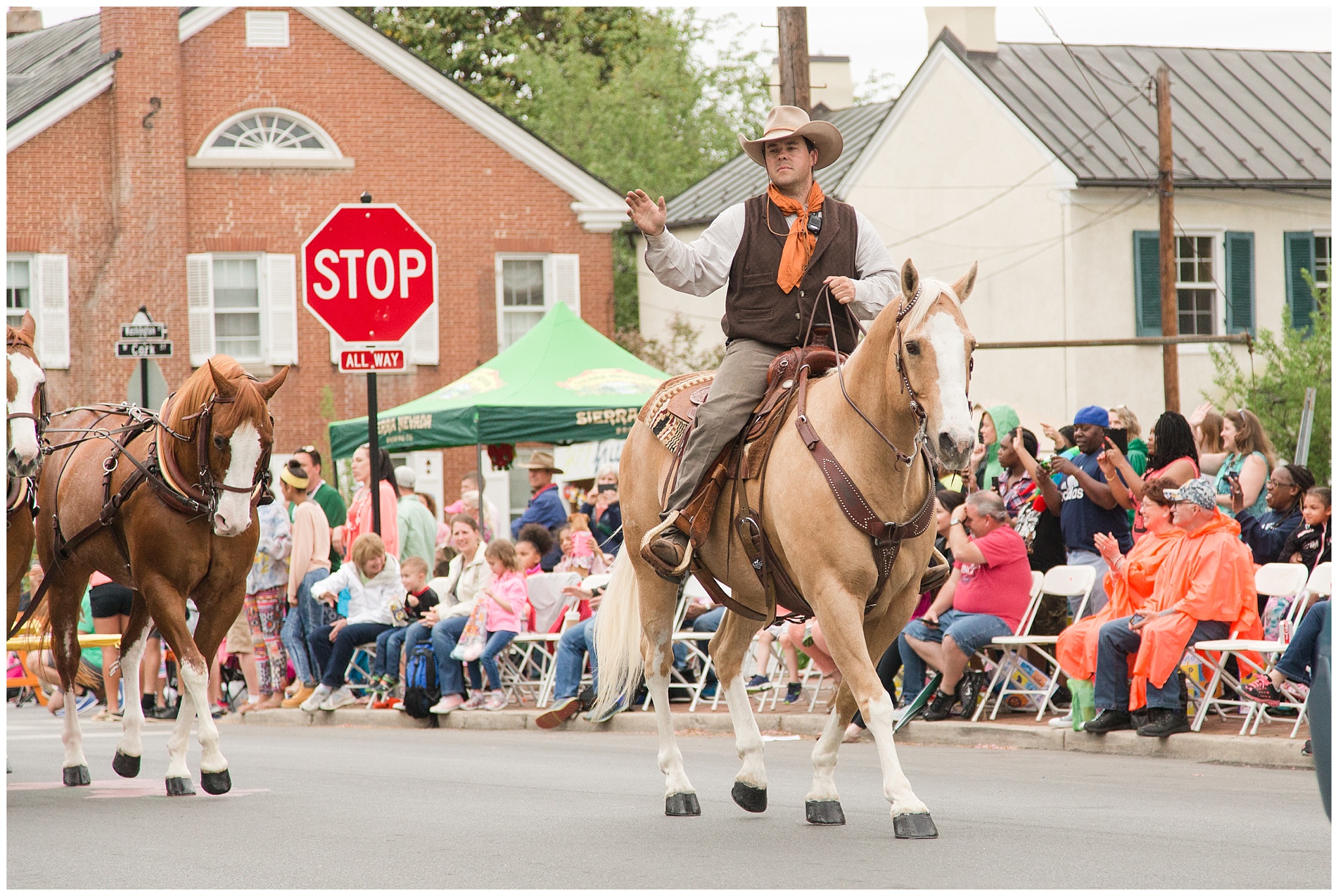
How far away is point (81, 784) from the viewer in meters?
10.0

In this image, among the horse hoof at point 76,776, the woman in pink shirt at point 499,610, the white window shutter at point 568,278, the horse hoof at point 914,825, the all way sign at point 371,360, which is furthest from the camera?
the white window shutter at point 568,278

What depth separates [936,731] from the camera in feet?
41.6

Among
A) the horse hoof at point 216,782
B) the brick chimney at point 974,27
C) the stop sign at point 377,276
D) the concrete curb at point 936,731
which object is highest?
the brick chimney at point 974,27

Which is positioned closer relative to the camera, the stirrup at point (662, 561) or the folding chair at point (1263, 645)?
the stirrup at point (662, 561)

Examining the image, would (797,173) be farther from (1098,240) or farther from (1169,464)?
(1098,240)

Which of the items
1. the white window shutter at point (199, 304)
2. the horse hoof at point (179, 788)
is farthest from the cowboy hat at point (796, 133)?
the white window shutter at point (199, 304)

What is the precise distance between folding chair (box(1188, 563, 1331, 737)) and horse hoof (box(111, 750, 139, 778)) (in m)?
6.40

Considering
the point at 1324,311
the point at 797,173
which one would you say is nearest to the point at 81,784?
the point at 797,173

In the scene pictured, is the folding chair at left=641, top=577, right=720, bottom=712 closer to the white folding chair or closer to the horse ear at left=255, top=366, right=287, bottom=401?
the white folding chair

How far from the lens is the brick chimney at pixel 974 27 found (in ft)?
103

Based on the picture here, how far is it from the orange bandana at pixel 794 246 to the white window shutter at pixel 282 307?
2506cm

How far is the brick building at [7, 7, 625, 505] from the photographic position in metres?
31.3

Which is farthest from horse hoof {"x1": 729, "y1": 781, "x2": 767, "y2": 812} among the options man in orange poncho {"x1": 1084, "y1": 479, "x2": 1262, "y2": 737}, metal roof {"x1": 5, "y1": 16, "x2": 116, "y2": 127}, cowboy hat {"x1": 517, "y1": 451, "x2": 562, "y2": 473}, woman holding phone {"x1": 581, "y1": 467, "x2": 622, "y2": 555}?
metal roof {"x1": 5, "y1": 16, "x2": 116, "y2": 127}

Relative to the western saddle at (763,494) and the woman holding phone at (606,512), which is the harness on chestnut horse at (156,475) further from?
the woman holding phone at (606,512)
